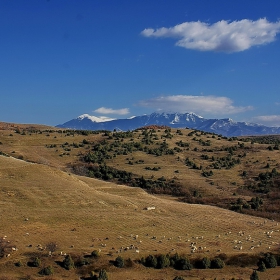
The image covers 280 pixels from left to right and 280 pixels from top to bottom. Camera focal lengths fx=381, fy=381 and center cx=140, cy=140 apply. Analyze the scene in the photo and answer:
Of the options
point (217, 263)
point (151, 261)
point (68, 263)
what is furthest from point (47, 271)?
point (217, 263)

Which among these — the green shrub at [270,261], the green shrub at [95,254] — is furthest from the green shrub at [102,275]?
the green shrub at [270,261]

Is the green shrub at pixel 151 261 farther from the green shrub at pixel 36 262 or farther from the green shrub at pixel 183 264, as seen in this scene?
the green shrub at pixel 36 262

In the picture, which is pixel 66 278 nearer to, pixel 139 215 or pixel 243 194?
pixel 139 215

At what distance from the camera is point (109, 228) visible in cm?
3619

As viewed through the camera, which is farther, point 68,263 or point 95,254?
point 95,254

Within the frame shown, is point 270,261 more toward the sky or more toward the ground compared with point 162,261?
more toward the ground

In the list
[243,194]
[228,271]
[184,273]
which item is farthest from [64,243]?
[243,194]

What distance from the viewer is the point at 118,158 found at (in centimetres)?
9081

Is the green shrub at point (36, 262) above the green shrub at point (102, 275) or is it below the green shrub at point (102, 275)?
above

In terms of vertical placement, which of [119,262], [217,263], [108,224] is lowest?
[217,263]

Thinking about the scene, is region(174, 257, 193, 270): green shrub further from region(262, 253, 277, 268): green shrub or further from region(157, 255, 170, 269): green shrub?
region(262, 253, 277, 268): green shrub

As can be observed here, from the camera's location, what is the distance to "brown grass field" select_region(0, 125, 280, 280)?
1156 inches

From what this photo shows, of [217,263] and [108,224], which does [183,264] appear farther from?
[108,224]

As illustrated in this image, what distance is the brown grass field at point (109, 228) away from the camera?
29375 millimetres
